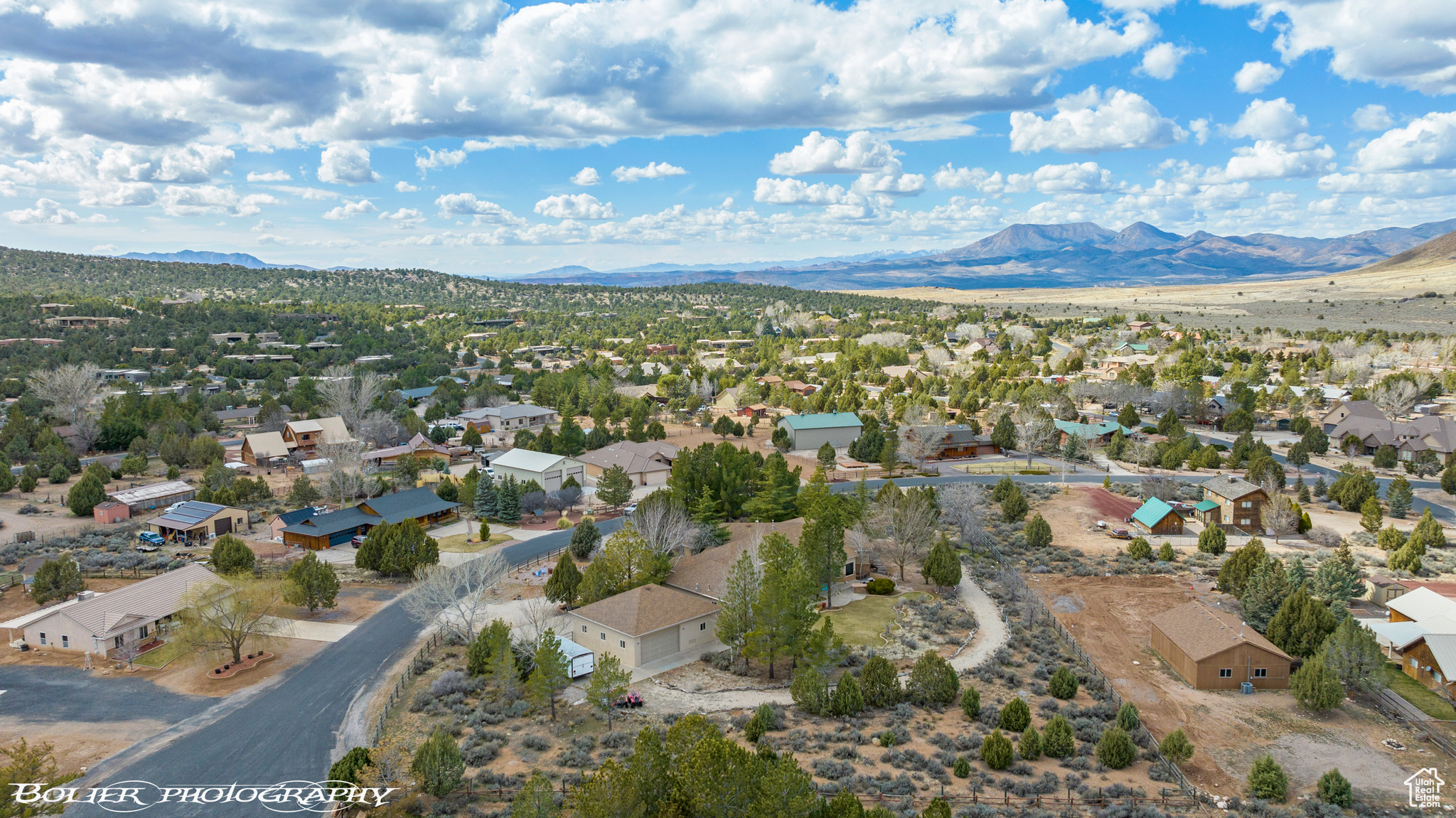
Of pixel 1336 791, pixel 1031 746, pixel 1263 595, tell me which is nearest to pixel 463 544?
pixel 1031 746

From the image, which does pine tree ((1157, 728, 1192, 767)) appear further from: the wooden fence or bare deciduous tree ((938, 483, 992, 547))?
bare deciduous tree ((938, 483, 992, 547))

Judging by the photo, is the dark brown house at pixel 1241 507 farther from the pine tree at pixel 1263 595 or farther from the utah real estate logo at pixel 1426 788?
the utah real estate logo at pixel 1426 788

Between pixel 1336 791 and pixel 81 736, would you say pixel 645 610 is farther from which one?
pixel 1336 791

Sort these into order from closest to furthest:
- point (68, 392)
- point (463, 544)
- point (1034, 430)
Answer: point (463, 544) < point (1034, 430) < point (68, 392)

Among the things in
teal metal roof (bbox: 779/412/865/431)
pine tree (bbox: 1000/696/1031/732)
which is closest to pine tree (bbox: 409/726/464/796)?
pine tree (bbox: 1000/696/1031/732)

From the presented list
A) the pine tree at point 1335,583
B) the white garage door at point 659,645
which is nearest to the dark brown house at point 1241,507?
the pine tree at point 1335,583

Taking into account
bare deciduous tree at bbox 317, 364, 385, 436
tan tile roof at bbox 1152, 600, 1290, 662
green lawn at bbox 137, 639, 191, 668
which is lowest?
green lawn at bbox 137, 639, 191, 668
